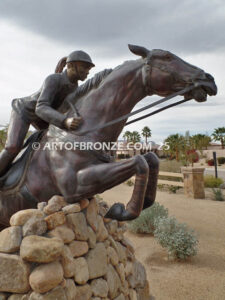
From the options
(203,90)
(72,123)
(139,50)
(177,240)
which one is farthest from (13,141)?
(177,240)

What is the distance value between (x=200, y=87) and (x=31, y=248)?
180 centimetres

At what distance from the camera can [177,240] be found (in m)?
4.73

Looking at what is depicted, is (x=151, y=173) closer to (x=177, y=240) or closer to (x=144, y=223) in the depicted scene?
(x=177, y=240)

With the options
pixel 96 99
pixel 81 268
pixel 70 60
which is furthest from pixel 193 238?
pixel 70 60

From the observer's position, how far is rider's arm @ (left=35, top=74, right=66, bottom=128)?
208 centimetres

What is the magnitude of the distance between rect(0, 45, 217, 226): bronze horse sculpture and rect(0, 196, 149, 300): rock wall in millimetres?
186

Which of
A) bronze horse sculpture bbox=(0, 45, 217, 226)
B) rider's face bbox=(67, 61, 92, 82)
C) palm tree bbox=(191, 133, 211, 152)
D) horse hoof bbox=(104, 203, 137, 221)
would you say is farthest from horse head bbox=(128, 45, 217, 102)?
palm tree bbox=(191, 133, 211, 152)

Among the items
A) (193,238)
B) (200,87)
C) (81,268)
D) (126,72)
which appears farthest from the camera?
(193,238)

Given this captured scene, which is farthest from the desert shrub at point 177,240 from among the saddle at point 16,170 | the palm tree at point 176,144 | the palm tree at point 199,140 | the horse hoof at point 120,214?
the palm tree at point 199,140

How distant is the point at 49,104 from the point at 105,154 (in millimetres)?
672

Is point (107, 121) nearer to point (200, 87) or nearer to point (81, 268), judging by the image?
point (200, 87)

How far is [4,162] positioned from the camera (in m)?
2.26

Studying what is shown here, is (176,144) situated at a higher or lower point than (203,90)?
higher

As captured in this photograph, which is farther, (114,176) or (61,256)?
(114,176)
